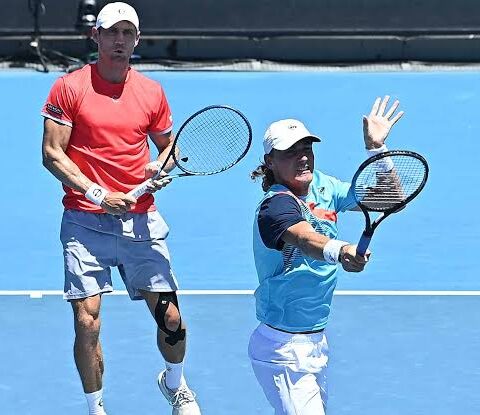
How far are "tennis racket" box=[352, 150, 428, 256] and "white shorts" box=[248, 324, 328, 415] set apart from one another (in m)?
0.63

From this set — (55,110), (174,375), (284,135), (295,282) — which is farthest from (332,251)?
(55,110)

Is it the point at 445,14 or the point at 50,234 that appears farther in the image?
the point at 445,14

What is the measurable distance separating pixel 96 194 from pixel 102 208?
0.09m

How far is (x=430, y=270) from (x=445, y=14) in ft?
26.9

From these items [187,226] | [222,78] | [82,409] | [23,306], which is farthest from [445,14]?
[82,409]

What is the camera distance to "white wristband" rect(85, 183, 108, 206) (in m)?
6.73

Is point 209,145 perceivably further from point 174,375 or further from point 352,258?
point 352,258

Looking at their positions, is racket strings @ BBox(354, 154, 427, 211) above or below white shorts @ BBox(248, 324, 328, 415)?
above

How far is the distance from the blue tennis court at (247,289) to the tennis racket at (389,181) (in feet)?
6.86

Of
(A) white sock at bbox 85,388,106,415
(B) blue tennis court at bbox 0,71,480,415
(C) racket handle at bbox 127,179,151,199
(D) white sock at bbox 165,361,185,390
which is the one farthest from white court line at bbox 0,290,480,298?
(C) racket handle at bbox 127,179,151,199

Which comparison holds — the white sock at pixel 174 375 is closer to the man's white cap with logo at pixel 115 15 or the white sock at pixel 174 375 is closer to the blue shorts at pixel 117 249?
the blue shorts at pixel 117 249

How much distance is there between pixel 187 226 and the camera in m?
11.1

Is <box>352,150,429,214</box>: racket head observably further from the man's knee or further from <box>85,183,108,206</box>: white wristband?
the man's knee

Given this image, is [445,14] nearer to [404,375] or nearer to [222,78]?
[222,78]
